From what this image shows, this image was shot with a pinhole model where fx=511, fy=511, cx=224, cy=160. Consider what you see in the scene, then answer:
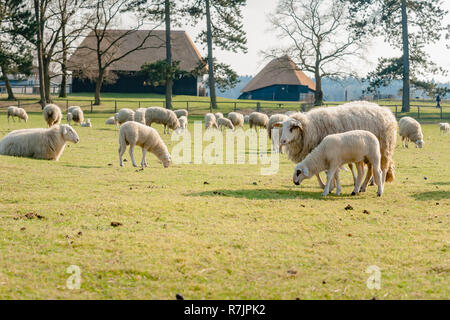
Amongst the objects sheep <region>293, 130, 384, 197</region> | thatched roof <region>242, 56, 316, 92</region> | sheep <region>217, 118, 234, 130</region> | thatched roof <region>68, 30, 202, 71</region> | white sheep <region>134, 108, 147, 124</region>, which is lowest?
sheep <region>293, 130, 384, 197</region>

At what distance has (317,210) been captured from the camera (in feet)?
27.0

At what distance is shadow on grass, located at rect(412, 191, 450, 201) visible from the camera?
31.9 ft

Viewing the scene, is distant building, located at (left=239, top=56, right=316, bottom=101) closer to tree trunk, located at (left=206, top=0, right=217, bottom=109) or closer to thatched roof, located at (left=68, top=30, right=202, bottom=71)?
thatched roof, located at (left=68, top=30, right=202, bottom=71)

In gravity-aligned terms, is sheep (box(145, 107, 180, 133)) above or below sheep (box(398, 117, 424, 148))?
above

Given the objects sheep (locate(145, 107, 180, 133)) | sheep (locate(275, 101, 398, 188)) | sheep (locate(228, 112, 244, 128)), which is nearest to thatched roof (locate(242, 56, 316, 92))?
sheep (locate(228, 112, 244, 128))

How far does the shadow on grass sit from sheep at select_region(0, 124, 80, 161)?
9419mm

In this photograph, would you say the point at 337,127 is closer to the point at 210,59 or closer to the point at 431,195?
the point at 431,195

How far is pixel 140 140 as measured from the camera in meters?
14.4

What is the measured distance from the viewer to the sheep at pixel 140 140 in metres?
14.2

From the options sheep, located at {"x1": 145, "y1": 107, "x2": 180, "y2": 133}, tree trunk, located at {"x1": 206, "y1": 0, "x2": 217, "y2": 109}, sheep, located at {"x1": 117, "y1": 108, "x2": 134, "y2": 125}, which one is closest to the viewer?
sheep, located at {"x1": 145, "y1": 107, "x2": 180, "y2": 133}

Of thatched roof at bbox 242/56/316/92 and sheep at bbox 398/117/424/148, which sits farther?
thatched roof at bbox 242/56/316/92

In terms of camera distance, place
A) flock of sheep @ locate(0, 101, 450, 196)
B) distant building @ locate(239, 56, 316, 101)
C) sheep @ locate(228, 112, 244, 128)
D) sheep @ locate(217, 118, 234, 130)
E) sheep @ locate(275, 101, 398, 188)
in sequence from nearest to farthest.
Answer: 1. flock of sheep @ locate(0, 101, 450, 196)
2. sheep @ locate(275, 101, 398, 188)
3. sheep @ locate(217, 118, 234, 130)
4. sheep @ locate(228, 112, 244, 128)
5. distant building @ locate(239, 56, 316, 101)

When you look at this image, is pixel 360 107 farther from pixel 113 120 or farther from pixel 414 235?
pixel 113 120
